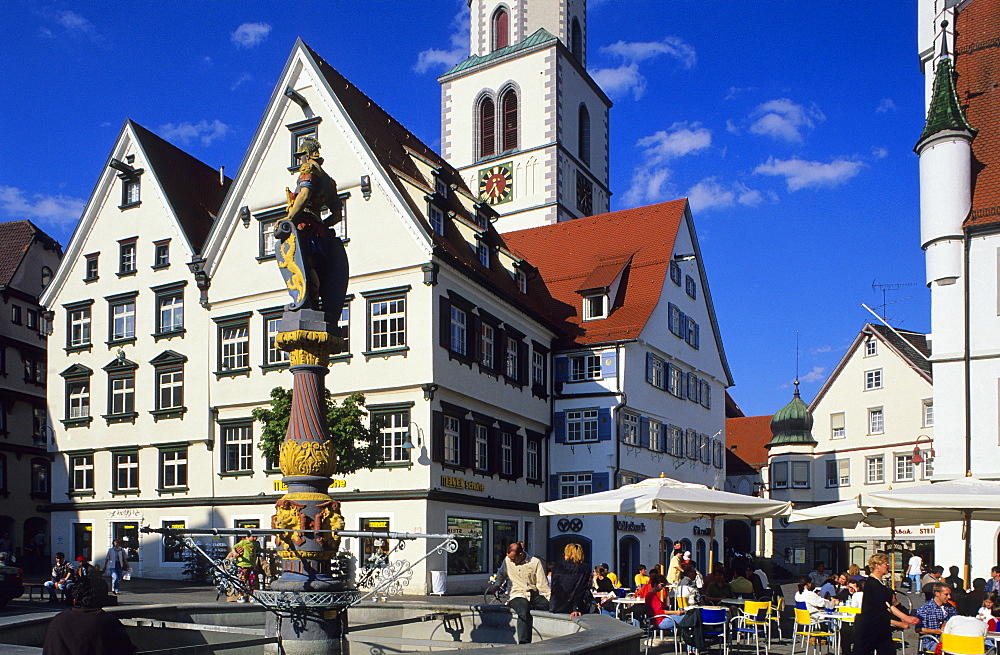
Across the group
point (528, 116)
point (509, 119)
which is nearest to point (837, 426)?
point (528, 116)

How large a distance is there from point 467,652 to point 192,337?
2601cm

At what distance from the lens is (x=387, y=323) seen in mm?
28219

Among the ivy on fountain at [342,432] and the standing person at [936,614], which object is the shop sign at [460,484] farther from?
the standing person at [936,614]

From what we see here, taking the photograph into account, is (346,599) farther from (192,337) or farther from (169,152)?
(169,152)

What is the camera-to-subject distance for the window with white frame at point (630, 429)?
34375 millimetres

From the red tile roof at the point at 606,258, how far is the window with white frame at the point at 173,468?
13038mm

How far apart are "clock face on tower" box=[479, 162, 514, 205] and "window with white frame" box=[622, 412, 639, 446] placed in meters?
20.9

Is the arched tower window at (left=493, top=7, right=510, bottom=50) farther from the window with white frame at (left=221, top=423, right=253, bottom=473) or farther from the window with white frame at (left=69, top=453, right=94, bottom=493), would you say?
the window with white frame at (left=69, top=453, right=94, bottom=493)

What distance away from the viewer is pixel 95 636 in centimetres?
635

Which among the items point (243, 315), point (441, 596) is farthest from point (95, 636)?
point (243, 315)

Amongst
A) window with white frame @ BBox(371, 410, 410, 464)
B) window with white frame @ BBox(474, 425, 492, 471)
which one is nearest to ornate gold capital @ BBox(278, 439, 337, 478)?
window with white frame @ BBox(371, 410, 410, 464)

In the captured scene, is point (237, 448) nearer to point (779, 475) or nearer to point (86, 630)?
point (86, 630)

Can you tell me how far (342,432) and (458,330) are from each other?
5712 millimetres

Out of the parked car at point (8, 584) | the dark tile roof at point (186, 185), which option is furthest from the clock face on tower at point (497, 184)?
the parked car at point (8, 584)
